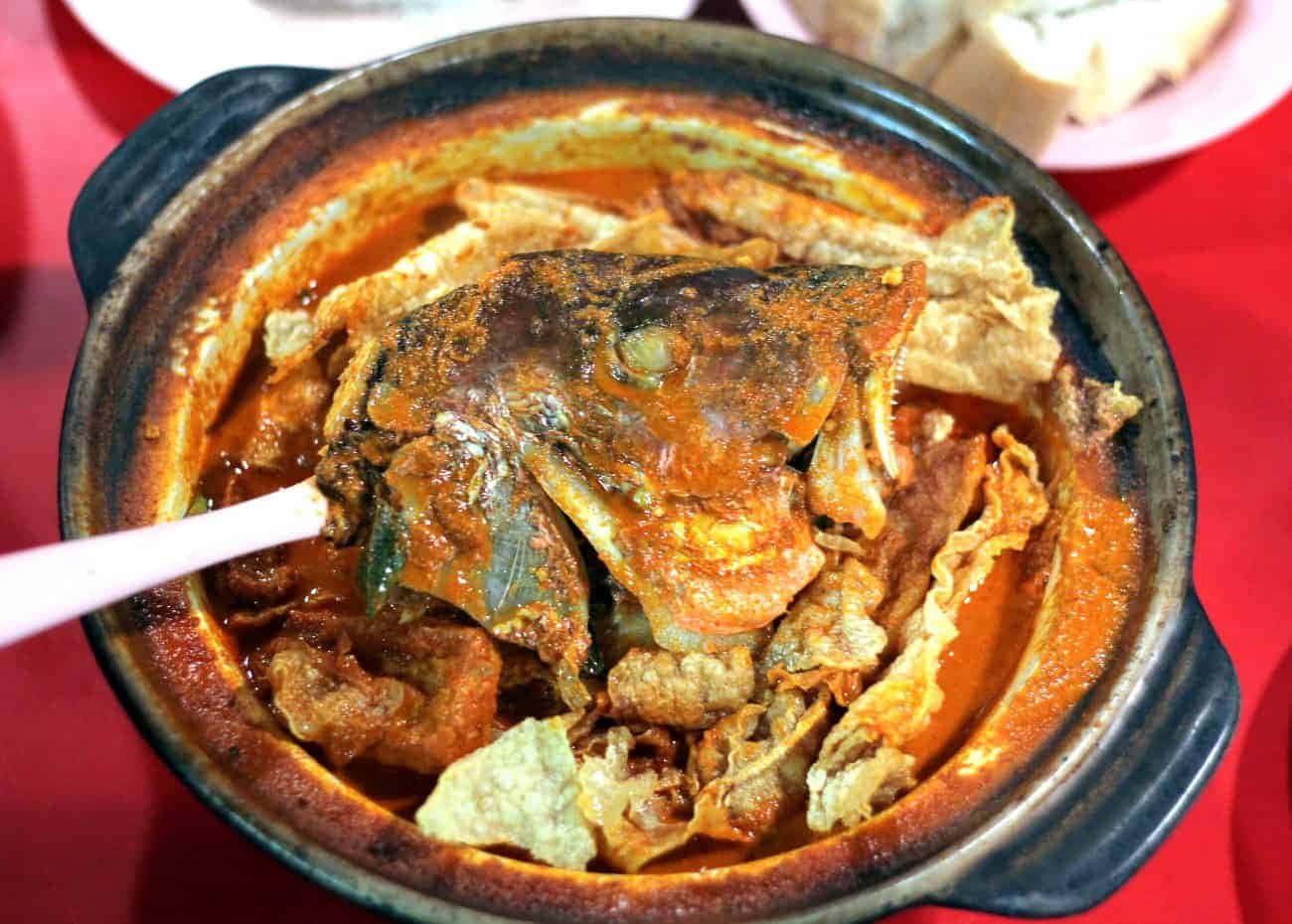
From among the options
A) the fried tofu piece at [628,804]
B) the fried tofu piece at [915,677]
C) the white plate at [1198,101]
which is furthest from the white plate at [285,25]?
the fried tofu piece at [628,804]

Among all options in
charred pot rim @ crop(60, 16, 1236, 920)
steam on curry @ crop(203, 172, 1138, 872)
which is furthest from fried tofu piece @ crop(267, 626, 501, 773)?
charred pot rim @ crop(60, 16, 1236, 920)

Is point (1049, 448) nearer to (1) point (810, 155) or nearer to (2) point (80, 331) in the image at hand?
(1) point (810, 155)

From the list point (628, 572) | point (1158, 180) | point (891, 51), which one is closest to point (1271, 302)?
point (1158, 180)

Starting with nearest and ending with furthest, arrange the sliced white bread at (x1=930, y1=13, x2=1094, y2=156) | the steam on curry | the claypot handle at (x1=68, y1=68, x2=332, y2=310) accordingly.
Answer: the steam on curry
the claypot handle at (x1=68, y1=68, x2=332, y2=310)
the sliced white bread at (x1=930, y1=13, x2=1094, y2=156)

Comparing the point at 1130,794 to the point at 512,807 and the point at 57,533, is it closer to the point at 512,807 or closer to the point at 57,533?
the point at 512,807

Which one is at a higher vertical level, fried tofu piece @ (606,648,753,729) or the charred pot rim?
the charred pot rim

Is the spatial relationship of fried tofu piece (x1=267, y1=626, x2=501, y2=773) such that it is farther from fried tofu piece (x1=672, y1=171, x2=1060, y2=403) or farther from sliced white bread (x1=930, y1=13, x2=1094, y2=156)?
sliced white bread (x1=930, y1=13, x2=1094, y2=156)

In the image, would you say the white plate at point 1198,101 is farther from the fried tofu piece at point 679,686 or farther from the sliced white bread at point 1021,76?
the fried tofu piece at point 679,686
